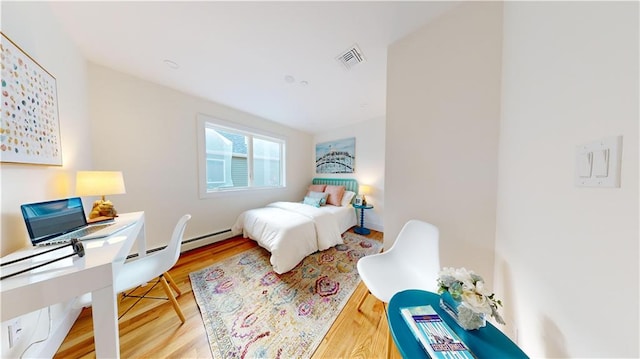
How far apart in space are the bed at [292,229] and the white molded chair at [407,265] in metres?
0.87

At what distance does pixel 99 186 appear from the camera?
Result: 1.36m

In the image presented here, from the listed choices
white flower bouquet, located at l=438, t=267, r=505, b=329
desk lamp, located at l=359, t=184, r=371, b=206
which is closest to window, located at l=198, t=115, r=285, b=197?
desk lamp, located at l=359, t=184, r=371, b=206

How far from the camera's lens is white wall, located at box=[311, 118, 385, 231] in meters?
3.05

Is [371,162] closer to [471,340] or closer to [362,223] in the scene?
[362,223]

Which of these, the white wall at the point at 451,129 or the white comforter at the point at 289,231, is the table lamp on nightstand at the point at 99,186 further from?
the white wall at the point at 451,129

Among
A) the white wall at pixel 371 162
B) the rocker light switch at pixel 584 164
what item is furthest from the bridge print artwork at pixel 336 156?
the rocker light switch at pixel 584 164

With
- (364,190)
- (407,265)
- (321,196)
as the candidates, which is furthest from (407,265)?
(321,196)

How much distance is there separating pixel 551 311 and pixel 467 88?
121cm

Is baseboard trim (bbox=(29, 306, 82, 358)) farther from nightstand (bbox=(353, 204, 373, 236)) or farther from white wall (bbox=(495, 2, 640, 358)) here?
nightstand (bbox=(353, 204, 373, 236))

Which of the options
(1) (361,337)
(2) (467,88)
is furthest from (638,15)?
(1) (361,337)

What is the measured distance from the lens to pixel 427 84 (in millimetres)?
1326

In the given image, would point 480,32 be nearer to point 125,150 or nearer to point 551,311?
point 551,311

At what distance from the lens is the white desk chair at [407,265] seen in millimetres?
1116

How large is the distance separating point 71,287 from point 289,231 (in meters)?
1.44
